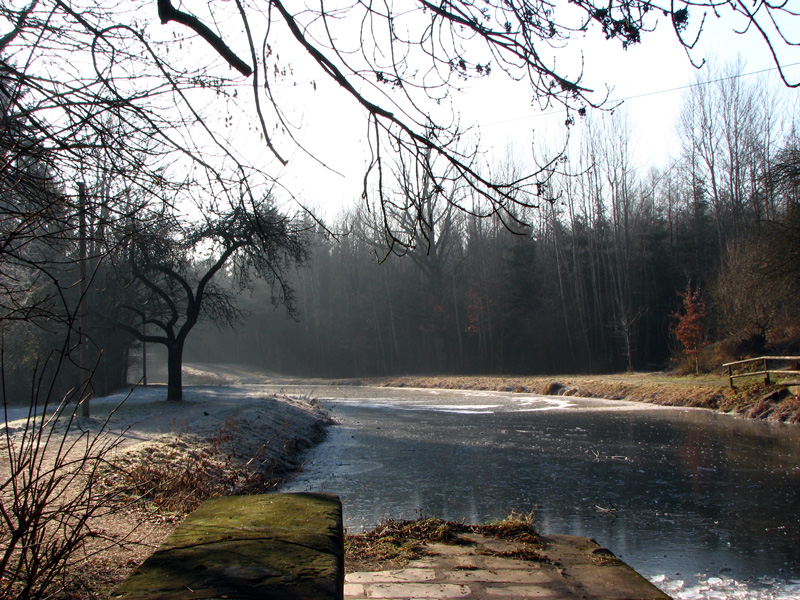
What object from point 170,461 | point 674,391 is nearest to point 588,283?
point 674,391

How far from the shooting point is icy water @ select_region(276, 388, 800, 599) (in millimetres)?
6000

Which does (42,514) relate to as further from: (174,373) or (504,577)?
(174,373)

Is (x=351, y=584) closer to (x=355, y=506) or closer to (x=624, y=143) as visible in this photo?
(x=355, y=506)

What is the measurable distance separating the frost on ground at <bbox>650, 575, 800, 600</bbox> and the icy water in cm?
2

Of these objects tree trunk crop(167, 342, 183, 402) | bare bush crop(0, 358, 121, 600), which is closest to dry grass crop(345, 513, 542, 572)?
bare bush crop(0, 358, 121, 600)

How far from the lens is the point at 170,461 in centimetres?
877

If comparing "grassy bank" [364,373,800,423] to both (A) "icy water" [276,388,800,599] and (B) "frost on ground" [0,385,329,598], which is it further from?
(B) "frost on ground" [0,385,329,598]

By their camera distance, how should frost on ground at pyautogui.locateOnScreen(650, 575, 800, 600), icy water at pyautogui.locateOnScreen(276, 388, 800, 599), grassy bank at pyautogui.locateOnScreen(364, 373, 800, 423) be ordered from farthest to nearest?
grassy bank at pyautogui.locateOnScreen(364, 373, 800, 423), icy water at pyautogui.locateOnScreen(276, 388, 800, 599), frost on ground at pyautogui.locateOnScreen(650, 575, 800, 600)

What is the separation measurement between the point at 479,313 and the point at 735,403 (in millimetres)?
→ 29619

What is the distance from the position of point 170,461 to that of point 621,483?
6558 millimetres

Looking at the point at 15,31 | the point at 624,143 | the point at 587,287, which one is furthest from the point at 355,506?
the point at 587,287

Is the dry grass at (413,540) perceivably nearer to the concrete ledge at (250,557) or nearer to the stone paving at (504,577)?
the stone paving at (504,577)

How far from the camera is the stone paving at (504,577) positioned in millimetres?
4027

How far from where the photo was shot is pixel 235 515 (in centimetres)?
282
